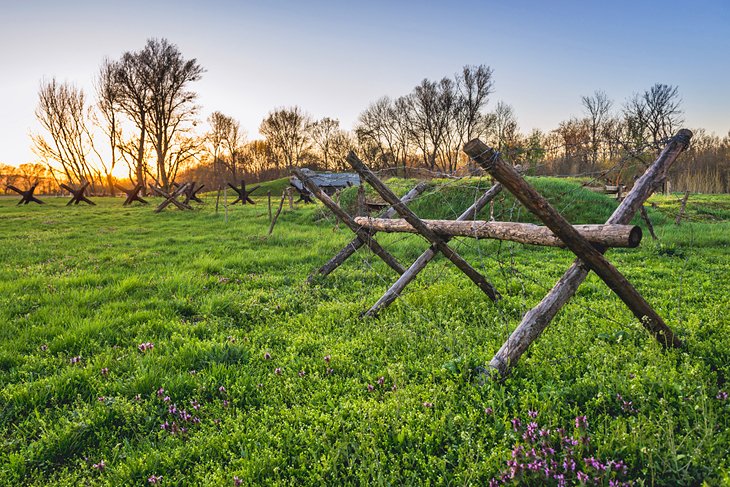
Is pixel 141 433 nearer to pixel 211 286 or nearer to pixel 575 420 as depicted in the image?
pixel 575 420

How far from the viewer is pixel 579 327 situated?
15.3 ft

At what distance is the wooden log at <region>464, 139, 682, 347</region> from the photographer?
9.05ft

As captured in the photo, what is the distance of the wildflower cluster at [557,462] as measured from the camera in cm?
231

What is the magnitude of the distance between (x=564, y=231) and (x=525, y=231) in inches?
27.6

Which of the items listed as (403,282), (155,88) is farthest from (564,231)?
(155,88)

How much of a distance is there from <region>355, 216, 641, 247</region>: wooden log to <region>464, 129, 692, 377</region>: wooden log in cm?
36

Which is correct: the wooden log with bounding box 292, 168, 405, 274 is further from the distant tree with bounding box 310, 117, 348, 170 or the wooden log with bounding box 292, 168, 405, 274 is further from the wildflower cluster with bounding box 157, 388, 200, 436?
the distant tree with bounding box 310, 117, 348, 170

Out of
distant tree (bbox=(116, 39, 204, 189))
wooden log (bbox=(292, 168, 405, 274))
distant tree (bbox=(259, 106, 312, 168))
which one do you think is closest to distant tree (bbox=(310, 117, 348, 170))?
distant tree (bbox=(259, 106, 312, 168))

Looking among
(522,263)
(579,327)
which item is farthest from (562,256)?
(579,327)

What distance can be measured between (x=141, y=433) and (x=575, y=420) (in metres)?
3.53

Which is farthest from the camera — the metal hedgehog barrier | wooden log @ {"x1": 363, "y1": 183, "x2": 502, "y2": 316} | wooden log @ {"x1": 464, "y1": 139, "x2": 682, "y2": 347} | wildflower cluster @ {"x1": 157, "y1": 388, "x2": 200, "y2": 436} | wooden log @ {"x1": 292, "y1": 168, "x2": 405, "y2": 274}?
wooden log @ {"x1": 292, "y1": 168, "x2": 405, "y2": 274}

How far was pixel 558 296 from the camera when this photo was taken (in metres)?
3.66

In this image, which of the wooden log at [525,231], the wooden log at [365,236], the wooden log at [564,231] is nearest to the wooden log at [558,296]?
the wooden log at [564,231]

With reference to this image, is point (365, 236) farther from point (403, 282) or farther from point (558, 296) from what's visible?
point (558, 296)
